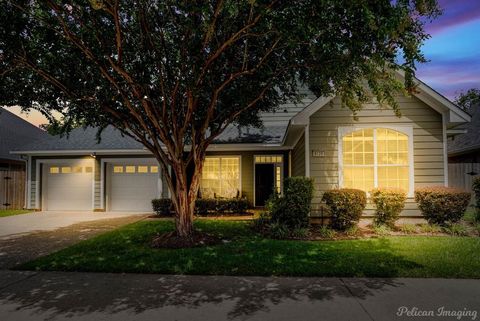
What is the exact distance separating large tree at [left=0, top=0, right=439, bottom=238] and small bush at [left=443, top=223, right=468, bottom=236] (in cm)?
392

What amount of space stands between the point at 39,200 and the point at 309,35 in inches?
643

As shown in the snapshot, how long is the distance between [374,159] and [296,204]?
3171 millimetres

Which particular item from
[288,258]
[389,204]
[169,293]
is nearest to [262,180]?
[389,204]

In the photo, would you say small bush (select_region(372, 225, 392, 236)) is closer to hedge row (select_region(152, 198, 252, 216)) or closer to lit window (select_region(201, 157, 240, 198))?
hedge row (select_region(152, 198, 252, 216))

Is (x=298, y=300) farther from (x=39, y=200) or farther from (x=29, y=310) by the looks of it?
(x=39, y=200)

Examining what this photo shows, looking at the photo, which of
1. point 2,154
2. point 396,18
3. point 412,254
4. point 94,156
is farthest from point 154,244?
point 2,154

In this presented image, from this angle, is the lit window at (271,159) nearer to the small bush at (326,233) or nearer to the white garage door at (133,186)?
the white garage door at (133,186)

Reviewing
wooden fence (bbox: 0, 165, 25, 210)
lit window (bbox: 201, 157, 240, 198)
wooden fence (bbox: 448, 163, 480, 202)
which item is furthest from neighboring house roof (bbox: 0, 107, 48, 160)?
wooden fence (bbox: 448, 163, 480, 202)

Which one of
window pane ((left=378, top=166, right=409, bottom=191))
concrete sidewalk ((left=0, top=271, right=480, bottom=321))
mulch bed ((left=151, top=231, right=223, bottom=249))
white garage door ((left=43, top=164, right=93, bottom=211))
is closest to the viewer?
concrete sidewalk ((left=0, top=271, right=480, bottom=321))

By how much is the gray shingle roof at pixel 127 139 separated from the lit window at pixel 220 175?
1138 mm

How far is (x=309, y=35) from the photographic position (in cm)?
686

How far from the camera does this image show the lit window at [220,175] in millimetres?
16922

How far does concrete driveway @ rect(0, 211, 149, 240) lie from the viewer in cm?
1164

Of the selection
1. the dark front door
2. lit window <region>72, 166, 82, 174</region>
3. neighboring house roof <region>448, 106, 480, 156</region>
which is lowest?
the dark front door
